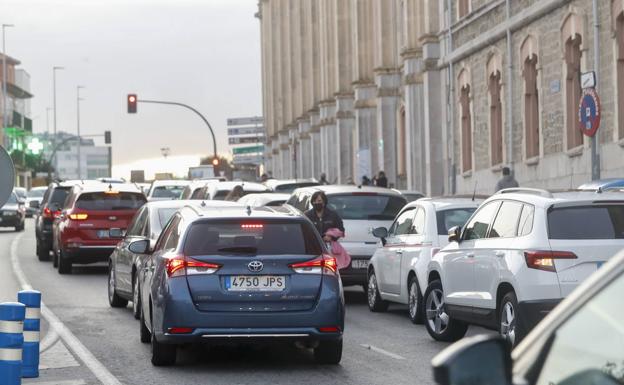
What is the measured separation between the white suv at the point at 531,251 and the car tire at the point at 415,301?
9.18ft

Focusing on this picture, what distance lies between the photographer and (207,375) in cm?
1230

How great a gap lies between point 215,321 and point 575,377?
9.17 m

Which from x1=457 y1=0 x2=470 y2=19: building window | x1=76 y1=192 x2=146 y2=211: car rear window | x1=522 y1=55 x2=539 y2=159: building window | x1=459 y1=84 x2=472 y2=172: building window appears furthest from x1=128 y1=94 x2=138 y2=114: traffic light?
x1=76 y1=192 x2=146 y2=211: car rear window

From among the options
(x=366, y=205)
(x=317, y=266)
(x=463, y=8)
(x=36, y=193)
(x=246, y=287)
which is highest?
(x=463, y=8)

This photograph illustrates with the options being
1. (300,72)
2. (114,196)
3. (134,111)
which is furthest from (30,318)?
(300,72)

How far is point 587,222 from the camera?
491 inches

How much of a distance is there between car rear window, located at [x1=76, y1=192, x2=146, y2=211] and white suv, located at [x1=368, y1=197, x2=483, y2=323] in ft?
33.4

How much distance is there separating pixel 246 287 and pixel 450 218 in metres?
5.50

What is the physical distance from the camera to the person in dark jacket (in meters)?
19.8

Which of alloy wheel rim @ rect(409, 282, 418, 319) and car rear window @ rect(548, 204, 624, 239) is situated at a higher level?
car rear window @ rect(548, 204, 624, 239)

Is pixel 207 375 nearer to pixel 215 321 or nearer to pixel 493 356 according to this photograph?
pixel 215 321

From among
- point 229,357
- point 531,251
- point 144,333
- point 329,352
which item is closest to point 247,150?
point 144,333

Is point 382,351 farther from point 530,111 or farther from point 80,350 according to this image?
point 530,111

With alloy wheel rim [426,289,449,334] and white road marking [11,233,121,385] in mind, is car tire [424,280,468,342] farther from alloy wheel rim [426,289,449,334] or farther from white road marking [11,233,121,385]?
white road marking [11,233,121,385]
